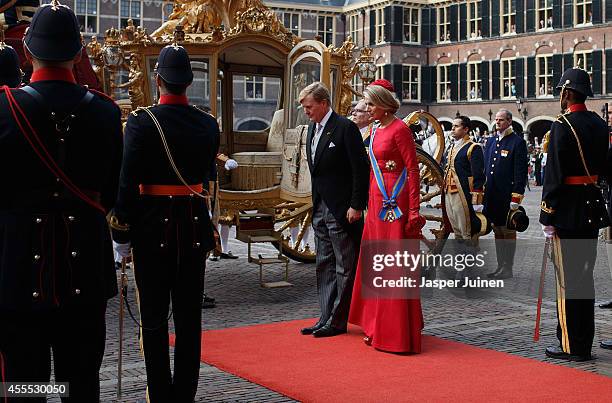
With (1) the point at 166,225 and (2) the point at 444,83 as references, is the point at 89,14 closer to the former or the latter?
(2) the point at 444,83

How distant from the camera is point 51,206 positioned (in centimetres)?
386

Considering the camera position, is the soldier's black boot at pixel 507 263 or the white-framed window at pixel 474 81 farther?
the white-framed window at pixel 474 81

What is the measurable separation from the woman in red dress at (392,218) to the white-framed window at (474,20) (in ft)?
135

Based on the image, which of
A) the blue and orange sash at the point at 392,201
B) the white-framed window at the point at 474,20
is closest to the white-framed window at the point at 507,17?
the white-framed window at the point at 474,20

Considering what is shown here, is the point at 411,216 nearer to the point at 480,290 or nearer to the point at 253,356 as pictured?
the point at 253,356

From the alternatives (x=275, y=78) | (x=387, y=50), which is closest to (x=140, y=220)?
(x=275, y=78)

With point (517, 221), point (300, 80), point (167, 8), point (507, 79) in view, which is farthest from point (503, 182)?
point (507, 79)

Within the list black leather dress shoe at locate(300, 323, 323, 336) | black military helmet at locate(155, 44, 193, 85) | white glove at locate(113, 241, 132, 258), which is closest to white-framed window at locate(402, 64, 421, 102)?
black leather dress shoe at locate(300, 323, 323, 336)

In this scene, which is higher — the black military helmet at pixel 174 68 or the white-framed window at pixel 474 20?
the white-framed window at pixel 474 20

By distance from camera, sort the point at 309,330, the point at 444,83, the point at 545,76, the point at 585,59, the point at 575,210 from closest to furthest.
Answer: the point at 575,210, the point at 309,330, the point at 585,59, the point at 545,76, the point at 444,83

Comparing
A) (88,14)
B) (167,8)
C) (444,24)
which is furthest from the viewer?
(444,24)

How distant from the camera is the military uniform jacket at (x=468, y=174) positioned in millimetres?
9930

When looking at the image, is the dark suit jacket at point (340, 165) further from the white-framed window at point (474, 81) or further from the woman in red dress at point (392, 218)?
the white-framed window at point (474, 81)

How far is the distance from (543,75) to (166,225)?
133 ft
